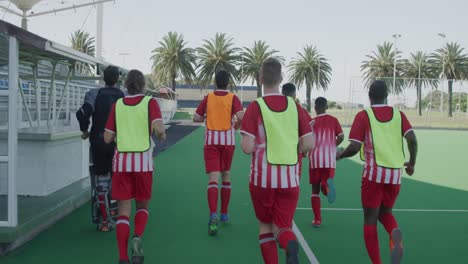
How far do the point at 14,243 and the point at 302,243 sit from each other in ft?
11.1

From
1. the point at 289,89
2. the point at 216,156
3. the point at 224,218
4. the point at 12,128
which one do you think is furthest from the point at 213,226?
the point at 12,128

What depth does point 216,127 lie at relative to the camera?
694cm

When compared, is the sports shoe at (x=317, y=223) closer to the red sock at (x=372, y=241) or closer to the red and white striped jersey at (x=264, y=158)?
the red sock at (x=372, y=241)

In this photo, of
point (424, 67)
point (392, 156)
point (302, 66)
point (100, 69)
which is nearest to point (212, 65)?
point (302, 66)

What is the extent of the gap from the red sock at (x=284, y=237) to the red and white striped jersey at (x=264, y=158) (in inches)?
14.4

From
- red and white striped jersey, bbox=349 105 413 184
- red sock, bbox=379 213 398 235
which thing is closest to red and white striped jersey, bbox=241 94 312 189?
red and white striped jersey, bbox=349 105 413 184

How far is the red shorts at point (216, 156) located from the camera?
6977 millimetres

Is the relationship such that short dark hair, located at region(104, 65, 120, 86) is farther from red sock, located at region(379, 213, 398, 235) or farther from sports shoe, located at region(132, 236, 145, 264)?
red sock, located at region(379, 213, 398, 235)

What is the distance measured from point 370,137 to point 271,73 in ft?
4.04

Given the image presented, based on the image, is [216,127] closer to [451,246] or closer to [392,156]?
[392,156]

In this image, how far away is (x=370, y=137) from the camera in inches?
196

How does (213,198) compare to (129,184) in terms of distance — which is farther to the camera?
(213,198)

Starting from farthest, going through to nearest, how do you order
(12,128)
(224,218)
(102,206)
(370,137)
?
(224,218), (102,206), (12,128), (370,137)

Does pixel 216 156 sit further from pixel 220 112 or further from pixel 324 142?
pixel 324 142
